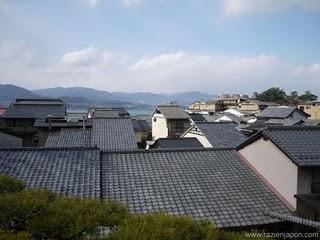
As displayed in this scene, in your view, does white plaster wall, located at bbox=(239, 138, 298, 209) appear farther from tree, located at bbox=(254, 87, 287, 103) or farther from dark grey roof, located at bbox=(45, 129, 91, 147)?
tree, located at bbox=(254, 87, 287, 103)

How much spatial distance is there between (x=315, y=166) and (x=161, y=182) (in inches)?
227

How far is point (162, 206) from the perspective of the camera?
38.4 ft

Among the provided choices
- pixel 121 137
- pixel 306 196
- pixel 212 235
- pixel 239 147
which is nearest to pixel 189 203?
pixel 306 196

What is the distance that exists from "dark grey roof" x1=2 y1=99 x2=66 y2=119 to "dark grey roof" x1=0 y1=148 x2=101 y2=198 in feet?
120

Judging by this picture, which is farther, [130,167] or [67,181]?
[130,167]

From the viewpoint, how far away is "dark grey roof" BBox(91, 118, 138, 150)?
78.0 feet

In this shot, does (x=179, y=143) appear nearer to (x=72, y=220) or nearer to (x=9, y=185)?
(x=9, y=185)

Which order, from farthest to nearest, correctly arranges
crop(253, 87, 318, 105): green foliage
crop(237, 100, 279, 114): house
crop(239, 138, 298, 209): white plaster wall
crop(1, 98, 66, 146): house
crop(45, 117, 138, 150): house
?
crop(253, 87, 318, 105): green foliage → crop(237, 100, 279, 114): house → crop(1, 98, 66, 146): house → crop(45, 117, 138, 150): house → crop(239, 138, 298, 209): white plaster wall

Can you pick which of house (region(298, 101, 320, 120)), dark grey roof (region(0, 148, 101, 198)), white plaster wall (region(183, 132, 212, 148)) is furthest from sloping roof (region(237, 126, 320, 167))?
house (region(298, 101, 320, 120))

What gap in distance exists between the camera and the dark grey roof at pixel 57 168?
12078 mm

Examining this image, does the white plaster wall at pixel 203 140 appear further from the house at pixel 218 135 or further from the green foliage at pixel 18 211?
the green foliage at pixel 18 211

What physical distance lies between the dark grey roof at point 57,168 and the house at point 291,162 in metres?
6.97

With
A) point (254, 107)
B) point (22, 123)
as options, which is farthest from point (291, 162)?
point (254, 107)

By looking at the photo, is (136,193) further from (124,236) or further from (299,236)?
(124,236)
